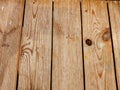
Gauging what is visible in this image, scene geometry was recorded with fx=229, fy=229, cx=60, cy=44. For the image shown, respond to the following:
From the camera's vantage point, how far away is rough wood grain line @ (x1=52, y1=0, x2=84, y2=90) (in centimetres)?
104

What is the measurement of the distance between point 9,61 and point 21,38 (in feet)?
0.46

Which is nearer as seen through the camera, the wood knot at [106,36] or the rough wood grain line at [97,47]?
the rough wood grain line at [97,47]

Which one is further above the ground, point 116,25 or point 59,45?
point 116,25

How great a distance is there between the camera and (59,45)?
114 centimetres

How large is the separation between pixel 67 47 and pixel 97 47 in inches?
6.0

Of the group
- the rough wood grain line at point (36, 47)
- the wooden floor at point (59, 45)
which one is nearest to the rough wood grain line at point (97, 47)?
the wooden floor at point (59, 45)

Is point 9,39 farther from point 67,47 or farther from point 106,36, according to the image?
point 106,36

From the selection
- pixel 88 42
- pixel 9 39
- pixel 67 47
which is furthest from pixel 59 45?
pixel 9 39

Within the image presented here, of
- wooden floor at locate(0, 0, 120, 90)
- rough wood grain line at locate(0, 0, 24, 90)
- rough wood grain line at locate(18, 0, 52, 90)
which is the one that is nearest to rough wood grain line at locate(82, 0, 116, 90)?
wooden floor at locate(0, 0, 120, 90)

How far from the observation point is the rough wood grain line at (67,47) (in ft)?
3.41

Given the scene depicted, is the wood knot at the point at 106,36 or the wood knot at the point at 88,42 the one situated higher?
the wood knot at the point at 106,36

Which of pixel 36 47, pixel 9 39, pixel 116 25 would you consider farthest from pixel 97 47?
pixel 9 39

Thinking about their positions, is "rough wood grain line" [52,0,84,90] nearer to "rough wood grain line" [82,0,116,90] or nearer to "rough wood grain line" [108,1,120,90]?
"rough wood grain line" [82,0,116,90]

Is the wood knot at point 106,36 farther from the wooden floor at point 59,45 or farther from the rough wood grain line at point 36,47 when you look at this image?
the rough wood grain line at point 36,47
